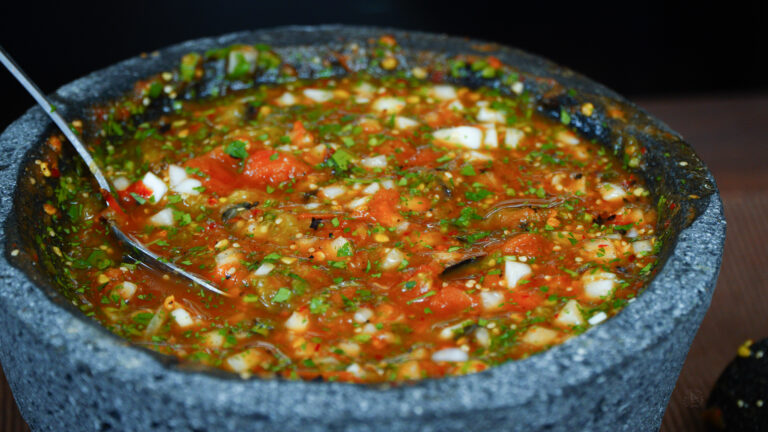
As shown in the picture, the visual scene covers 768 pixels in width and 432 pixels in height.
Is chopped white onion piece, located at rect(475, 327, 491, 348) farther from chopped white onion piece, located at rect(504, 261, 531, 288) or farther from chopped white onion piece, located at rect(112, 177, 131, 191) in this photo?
chopped white onion piece, located at rect(112, 177, 131, 191)

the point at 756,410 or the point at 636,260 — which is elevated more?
the point at 636,260

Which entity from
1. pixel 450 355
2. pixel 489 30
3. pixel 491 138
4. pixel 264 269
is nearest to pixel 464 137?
pixel 491 138

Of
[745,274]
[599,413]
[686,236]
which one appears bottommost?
[745,274]

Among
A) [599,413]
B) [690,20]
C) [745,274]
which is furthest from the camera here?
[690,20]

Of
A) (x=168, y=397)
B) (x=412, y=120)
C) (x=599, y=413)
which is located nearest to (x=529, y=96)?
(x=412, y=120)

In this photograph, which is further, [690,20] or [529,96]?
[690,20]

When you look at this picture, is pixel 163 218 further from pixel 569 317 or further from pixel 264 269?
pixel 569 317

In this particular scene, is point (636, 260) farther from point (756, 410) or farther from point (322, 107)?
point (322, 107)

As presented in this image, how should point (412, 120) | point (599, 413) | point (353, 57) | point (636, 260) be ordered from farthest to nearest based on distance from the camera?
1. point (353, 57)
2. point (412, 120)
3. point (636, 260)
4. point (599, 413)
